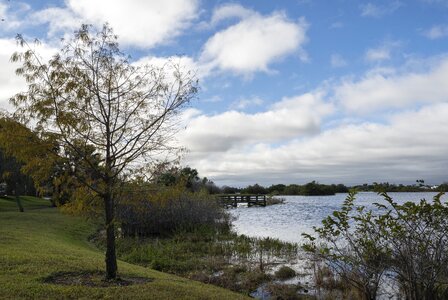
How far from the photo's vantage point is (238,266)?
1639 centimetres

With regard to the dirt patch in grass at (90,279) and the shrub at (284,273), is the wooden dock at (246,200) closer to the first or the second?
the shrub at (284,273)

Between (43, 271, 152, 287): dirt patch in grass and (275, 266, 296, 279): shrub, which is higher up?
(43, 271, 152, 287): dirt patch in grass

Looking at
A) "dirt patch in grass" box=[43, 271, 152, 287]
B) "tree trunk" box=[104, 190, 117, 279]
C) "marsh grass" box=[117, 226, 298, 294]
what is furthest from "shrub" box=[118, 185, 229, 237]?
"tree trunk" box=[104, 190, 117, 279]

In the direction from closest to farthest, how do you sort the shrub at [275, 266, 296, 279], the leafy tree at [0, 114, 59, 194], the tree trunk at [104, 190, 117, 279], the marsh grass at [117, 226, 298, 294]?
the leafy tree at [0, 114, 59, 194] → the tree trunk at [104, 190, 117, 279] → the marsh grass at [117, 226, 298, 294] → the shrub at [275, 266, 296, 279]

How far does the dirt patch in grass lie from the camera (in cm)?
1014

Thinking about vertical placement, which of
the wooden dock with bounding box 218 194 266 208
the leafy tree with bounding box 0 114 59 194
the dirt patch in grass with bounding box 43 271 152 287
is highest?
the leafy tree with bounding box 0 114 59 194

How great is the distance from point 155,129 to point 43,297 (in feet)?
14.8

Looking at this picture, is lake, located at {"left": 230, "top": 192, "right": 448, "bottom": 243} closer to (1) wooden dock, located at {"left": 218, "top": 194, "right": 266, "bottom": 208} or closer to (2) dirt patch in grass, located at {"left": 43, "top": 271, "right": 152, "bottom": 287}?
(2) dirt patch in grass, located at {"left": 43, "top": 271, "right": 152, "bottom": 287}

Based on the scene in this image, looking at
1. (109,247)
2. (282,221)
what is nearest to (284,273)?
(109,247)

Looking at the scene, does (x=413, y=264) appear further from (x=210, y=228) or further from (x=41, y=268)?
(x=210, y=228)

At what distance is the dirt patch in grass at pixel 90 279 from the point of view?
10141 mm

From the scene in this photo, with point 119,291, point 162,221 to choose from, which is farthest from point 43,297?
point 162,221

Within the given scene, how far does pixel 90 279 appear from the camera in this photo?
10.6 metres

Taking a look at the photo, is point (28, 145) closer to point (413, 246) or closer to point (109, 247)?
point (109, 247)
